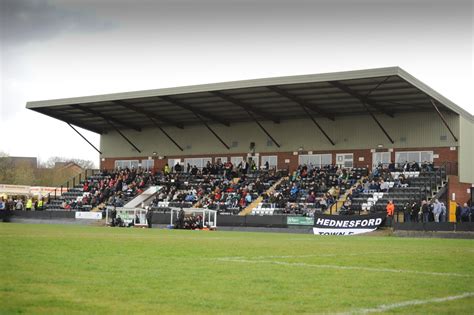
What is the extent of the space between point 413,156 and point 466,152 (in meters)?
3.99

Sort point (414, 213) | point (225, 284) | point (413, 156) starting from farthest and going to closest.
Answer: point (413, 156) < point (414, 213) < point (225, 284)

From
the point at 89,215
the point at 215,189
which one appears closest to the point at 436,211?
the point at 215,189

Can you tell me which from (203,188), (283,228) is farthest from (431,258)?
(203,188)

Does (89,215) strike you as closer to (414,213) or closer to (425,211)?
(414,213)

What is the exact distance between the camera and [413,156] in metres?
55.5

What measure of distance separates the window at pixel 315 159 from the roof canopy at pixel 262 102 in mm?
3372

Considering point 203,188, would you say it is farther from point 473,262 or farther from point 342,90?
point 473,262

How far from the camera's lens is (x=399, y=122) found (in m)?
56.0

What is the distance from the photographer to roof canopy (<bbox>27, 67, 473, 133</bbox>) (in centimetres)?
4875

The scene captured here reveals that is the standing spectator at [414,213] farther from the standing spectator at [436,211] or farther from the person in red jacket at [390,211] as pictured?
the standing spectator at [436,211]

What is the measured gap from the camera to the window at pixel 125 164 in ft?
235

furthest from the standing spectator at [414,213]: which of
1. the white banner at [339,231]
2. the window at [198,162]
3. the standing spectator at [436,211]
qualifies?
the window at [198,162]

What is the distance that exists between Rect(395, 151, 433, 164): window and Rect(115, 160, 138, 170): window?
91.6ft

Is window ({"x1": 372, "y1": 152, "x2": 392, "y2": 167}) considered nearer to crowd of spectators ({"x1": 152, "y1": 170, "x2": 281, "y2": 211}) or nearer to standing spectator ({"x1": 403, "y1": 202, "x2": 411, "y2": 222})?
crowd of spectators ({"x1": 152, "y1": 170, "x2": 281, "y2": 211})
